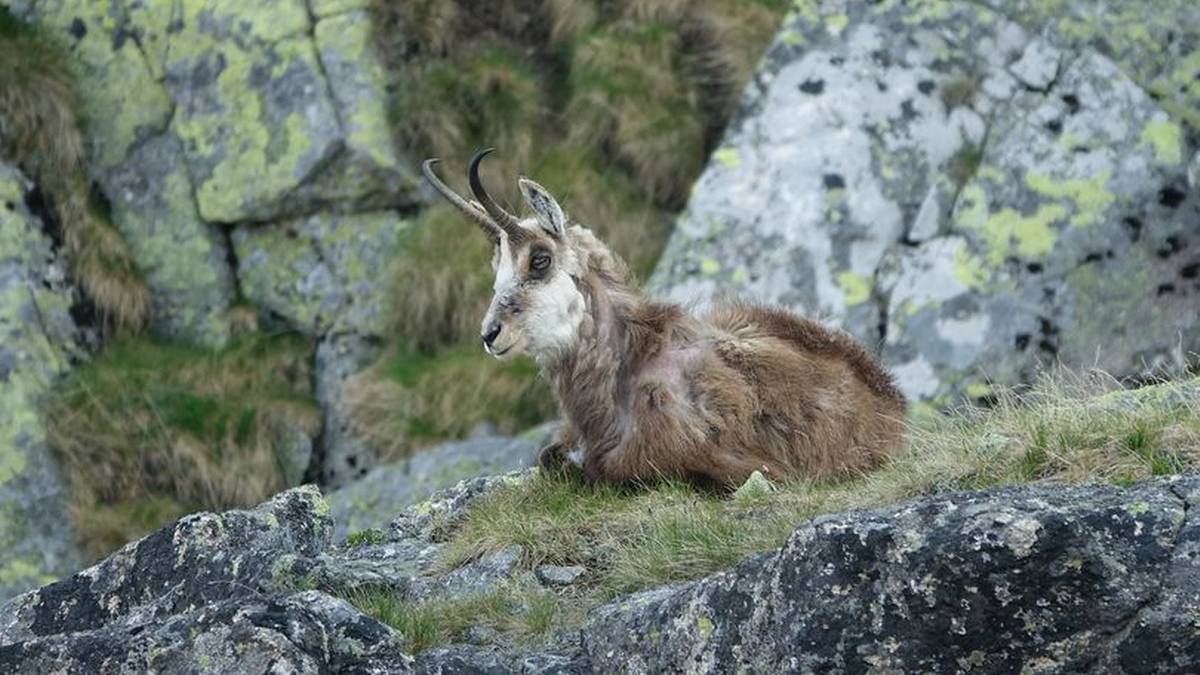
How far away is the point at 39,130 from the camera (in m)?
17.2

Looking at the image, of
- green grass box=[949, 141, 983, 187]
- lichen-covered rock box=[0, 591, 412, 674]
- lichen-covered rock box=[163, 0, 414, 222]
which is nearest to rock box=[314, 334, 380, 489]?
lichen-covered rock box=[163, 0, 414, 222]

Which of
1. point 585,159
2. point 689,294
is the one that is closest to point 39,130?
point 585,159

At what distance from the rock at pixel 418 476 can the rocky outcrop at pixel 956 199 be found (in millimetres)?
1707

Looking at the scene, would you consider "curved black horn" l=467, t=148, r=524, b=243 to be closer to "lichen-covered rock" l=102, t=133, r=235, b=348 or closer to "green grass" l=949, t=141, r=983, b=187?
"green grass" l=949, t=141, r=983, b=187

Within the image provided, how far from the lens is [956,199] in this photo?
15531mm

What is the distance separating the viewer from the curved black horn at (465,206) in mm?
10289

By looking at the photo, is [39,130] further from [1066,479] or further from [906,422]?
[1066,479]

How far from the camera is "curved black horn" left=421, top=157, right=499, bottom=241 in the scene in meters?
10.3

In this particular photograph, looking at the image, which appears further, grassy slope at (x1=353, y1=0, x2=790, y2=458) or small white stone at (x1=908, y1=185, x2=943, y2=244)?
grassy slope at (x1=353, y1=0, x2=790, y2=458)

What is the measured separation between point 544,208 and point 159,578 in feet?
9.99

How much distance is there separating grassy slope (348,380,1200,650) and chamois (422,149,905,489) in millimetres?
937

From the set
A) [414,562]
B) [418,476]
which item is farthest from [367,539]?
[418,476]

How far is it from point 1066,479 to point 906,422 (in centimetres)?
296

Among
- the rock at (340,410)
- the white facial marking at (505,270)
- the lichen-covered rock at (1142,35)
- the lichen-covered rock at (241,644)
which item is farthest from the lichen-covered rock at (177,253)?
the lichen-covered rock at (241,644)
